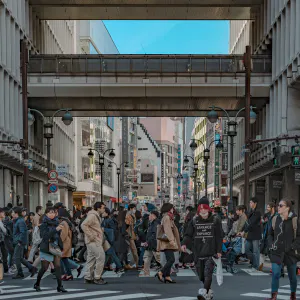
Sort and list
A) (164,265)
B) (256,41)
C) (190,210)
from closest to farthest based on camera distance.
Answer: (164,265)
(190,210)
(256,41)

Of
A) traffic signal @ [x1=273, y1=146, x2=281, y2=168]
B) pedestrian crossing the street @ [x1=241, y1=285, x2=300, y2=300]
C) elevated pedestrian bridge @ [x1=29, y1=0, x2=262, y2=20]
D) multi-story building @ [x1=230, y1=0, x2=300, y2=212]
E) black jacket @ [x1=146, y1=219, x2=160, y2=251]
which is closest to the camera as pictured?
pedestrian crossing the street @ [x1=241, y1=285, x2=300, y2=300]

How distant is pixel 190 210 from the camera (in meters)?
23.3

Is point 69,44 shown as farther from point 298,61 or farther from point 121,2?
point 298,61

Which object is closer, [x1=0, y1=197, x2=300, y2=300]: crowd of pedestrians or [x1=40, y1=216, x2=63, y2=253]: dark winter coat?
[x1=0, y1=197, x2=300, y2=300]: crowd of pedestrians

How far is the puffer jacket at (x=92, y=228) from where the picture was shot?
15697mm

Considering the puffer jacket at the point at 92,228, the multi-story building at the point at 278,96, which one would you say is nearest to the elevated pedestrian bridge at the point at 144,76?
the multi-story building at the point at 278,96

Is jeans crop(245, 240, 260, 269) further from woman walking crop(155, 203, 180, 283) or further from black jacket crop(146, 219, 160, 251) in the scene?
woman walking crop(155, 203, 180, 283)

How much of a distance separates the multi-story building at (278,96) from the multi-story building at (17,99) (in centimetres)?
1144

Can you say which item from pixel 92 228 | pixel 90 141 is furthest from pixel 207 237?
pixel 90 141

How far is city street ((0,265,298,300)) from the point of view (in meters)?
13.6

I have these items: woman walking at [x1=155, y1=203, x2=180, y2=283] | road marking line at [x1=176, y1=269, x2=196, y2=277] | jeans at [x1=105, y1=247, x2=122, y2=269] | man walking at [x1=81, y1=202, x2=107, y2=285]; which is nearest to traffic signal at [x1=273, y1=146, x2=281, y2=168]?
road marking line at [x1=176, y1=269, x2=196, y2=277]

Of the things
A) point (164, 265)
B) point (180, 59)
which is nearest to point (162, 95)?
point (180, 59)

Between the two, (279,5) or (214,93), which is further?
(214,93)

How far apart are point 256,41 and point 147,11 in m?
7.94
